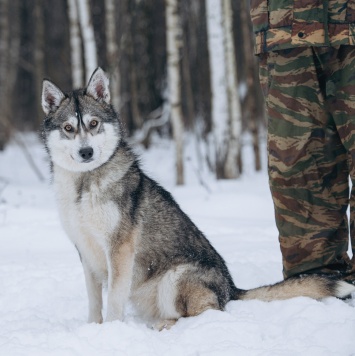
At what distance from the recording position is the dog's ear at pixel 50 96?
11.2ft

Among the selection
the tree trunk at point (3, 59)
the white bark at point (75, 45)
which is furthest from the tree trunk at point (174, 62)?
the tree trunk at point (3, 59)

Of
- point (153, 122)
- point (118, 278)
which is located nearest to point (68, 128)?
point (118, 278)

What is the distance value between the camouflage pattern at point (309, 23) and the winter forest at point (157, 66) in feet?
12.0

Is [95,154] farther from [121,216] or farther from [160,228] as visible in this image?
[160,228]

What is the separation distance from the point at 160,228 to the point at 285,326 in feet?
3.19

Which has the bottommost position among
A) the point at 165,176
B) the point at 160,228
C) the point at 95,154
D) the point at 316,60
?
the point at 165,176

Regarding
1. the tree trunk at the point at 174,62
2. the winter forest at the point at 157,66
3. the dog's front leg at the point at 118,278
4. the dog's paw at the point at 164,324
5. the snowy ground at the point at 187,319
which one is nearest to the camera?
the snowy ground at the point at 187,319

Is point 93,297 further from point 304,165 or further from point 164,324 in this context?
point 304,165

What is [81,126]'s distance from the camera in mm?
3281

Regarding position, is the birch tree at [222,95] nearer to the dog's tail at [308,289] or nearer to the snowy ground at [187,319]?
the snowy ground at [187,319]

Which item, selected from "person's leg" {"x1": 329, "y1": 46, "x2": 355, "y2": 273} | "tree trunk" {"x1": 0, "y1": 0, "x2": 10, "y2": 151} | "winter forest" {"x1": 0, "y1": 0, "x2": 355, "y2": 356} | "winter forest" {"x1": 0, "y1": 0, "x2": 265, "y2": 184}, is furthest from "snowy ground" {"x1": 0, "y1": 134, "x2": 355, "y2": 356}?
"tree trunk" {"x1": 0, "y1": 0, "x2": 10, "y2": 151}

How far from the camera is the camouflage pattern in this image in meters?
3.20

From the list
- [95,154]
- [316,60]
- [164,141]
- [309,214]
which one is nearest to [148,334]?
[95,154]

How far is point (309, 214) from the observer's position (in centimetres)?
360
